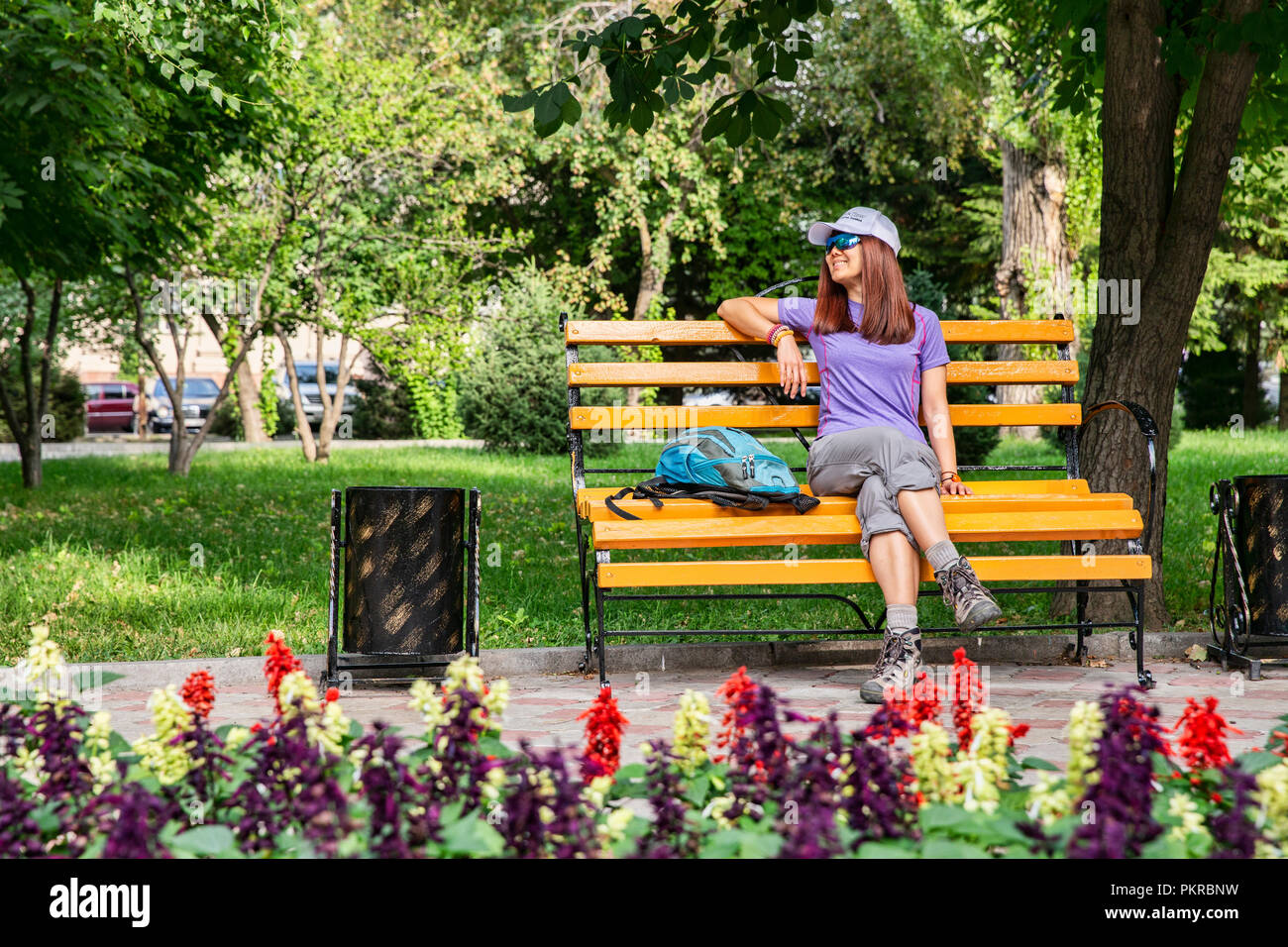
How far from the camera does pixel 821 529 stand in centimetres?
453

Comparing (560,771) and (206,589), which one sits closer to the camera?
(560,771)

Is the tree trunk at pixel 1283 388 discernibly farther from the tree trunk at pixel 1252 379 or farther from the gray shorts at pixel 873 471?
the gray shorts at pixel 873 471

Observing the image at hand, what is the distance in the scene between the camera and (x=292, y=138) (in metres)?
15.5

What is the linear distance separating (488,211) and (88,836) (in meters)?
29.6

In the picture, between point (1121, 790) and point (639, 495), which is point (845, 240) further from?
point (1121, 790)

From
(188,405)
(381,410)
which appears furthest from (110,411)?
(381,410)

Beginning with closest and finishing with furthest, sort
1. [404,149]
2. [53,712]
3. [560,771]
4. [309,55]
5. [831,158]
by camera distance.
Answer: [560,771] < [53,712] < [309,55] < [404,149] < [831,158]

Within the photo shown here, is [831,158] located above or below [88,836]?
above

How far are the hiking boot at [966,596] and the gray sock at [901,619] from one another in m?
0.14

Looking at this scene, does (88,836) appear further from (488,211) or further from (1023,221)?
(488,211)

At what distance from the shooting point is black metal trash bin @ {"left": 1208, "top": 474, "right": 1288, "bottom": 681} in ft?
16.7

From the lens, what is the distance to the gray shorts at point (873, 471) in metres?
4.57

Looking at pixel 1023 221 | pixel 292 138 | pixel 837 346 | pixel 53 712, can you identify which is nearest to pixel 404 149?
pixel 292 138
